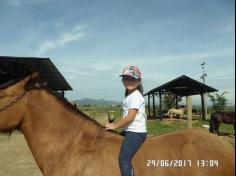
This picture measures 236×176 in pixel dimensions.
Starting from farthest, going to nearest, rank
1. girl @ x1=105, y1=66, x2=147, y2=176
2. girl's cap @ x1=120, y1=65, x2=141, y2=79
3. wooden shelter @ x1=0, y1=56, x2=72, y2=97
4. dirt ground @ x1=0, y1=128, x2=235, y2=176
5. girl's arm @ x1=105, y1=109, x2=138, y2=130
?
wooden shelter @ x1=0, y1=56, x2=72, y2=97 < dirt ground @ x1=0, y1=128, x2=235, y2=176 < girl's cap @ x1=120, y1=65, x2=141, y2=79 < girl's arm @ x1=105, y1=109, x2=138, y2=130 < girl @ x1=105, y1=66, x2=147, y2=176

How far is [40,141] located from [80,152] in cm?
54

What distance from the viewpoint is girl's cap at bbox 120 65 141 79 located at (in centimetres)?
442

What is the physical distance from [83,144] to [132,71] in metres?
1.11

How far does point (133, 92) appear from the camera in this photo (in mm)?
4449

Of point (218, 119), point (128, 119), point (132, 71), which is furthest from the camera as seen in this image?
point (218, 119)

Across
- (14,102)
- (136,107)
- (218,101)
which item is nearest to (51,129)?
(14,102)

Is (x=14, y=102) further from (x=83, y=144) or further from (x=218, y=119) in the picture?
(x=218, y=119)

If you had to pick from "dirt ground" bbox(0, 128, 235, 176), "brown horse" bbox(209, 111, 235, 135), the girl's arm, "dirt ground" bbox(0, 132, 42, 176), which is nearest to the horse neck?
the girl's arm

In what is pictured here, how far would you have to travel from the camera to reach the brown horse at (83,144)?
13.4 ft

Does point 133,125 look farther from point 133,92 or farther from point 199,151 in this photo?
point 199,151

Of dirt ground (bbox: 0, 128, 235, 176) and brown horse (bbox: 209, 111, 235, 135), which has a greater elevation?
brown horse (bbox: 209, 111, 235, 135)

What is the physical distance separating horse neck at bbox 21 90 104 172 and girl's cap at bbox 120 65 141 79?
0.81 m

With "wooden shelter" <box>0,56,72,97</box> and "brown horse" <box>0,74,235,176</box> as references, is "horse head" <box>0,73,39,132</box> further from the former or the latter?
"wooden shelter" <box>0,56,72,97</box>

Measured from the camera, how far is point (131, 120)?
4285 mm
